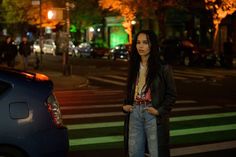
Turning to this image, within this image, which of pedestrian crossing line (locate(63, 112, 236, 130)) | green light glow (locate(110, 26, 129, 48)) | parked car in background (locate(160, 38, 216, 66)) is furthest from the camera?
green light glow (locate(110, 26, 129, 48))

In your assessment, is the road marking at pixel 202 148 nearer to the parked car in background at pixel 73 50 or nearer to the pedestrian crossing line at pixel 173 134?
the pedestrian crossing line at pixel 173 134

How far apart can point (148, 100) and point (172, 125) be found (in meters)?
6.31

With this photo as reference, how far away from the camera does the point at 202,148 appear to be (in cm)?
963

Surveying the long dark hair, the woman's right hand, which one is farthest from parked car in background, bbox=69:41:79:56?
the woman's right hand

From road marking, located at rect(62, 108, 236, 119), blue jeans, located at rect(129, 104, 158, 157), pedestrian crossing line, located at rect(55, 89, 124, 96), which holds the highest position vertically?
blue jeans, located at rect(129, 104, 158, 157)

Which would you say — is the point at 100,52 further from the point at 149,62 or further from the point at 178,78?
the point at 149,62

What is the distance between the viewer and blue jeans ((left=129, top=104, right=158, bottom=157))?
5.88m

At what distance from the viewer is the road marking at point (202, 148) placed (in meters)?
9.29

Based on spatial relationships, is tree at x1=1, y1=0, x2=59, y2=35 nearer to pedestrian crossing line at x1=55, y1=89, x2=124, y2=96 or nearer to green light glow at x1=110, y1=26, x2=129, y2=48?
green light glow at x1=110, y1=26, x2=129, y2=48

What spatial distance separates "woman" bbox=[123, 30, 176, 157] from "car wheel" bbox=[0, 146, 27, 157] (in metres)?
1.21

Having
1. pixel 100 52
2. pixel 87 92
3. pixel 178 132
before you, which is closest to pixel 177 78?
pixel 87 92

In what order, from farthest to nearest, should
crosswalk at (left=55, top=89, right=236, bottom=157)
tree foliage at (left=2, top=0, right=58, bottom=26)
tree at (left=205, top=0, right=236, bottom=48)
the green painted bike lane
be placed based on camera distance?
tree foliage at (left=2, top=0, right=58, bottom=26)
tree at (left=205, top=0, right=236, bottom=48)
the green painted bike lane
crosswalk at (left=55, top=89, right=236, bottom=157)

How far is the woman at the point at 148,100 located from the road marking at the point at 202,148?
3.30m

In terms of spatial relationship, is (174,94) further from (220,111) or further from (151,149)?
(220,111)
